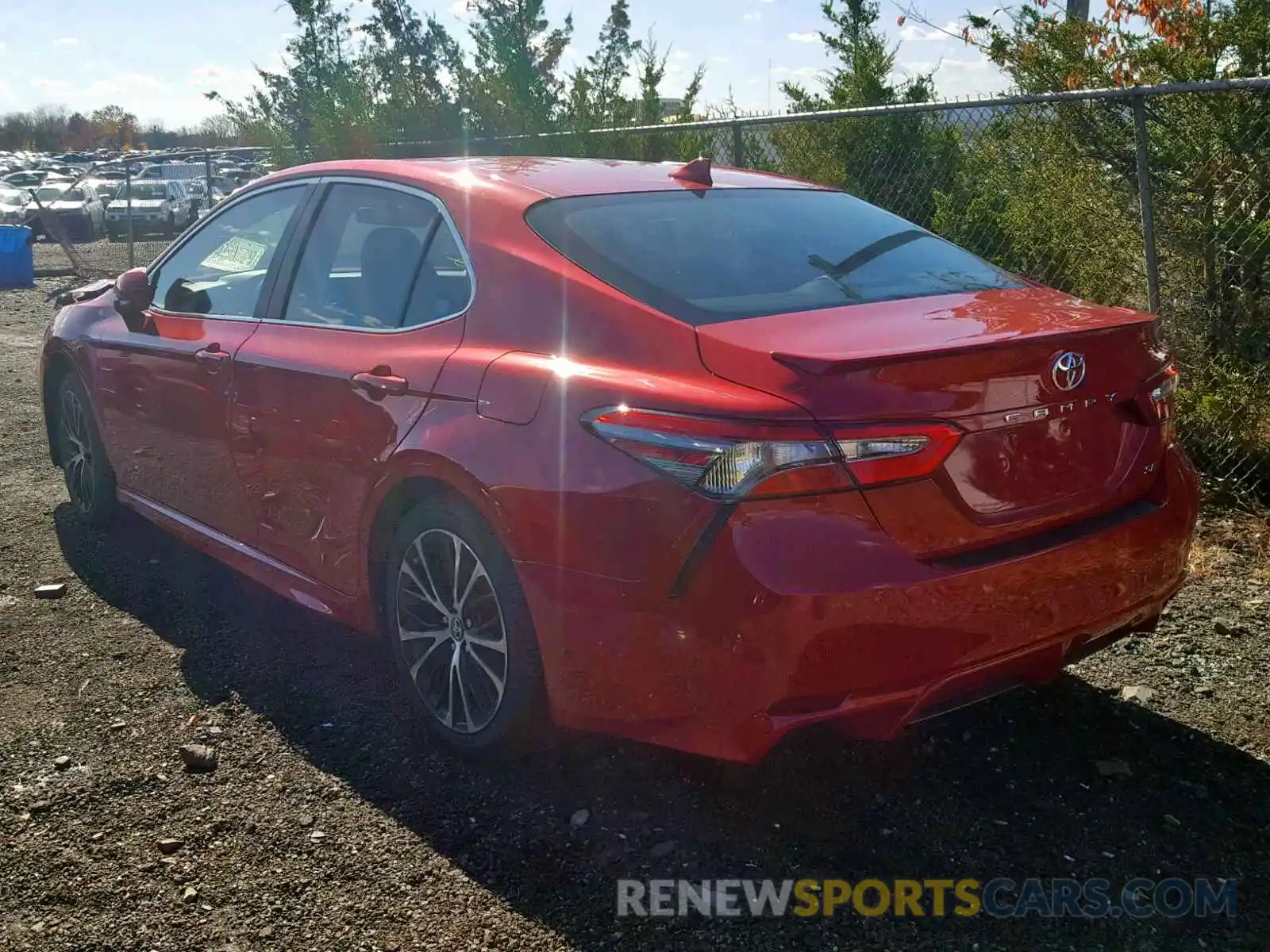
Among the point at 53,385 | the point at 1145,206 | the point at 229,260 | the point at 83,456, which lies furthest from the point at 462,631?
the point at 1145,206

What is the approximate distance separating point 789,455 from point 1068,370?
0.78 metres

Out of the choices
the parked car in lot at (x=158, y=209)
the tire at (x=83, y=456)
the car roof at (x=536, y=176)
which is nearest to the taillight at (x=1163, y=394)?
the car roof at (x=536, y=176)

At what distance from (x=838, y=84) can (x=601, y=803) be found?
7.33 meters

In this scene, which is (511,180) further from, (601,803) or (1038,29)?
(1038,29)

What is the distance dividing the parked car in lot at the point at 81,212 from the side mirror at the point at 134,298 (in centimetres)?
2257

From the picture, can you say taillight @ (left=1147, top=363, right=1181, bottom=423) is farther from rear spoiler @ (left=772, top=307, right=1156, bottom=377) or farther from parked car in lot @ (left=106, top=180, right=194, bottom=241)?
parked car in lot @ (left=106, top=180, right=194, bottom=241)

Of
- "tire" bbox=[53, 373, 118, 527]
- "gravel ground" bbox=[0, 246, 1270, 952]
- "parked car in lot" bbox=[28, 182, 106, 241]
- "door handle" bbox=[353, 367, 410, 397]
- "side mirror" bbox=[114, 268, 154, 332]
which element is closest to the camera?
"gravel ground" bbox=[0, 246, 1270, 952]

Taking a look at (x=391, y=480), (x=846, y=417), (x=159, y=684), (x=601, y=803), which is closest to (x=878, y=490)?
(x=846, y=417)

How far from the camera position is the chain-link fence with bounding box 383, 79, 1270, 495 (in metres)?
5.36

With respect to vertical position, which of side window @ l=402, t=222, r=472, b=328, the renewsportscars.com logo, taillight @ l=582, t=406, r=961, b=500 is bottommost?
the renewsportscars.com logo

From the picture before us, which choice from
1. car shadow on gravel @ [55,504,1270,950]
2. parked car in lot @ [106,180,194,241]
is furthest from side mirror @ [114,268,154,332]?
parked car in lot @ [106,180,194,241]

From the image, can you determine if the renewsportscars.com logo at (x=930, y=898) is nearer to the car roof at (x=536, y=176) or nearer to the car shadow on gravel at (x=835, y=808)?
the car shadow on gravel at (x=835, y=808)

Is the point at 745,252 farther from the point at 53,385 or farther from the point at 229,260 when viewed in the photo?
the point at 53,385

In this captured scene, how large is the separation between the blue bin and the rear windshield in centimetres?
1580
